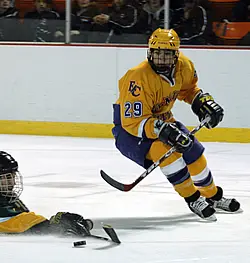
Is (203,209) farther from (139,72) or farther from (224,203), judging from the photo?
(139,72)

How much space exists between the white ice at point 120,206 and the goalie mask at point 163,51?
70 centimetres

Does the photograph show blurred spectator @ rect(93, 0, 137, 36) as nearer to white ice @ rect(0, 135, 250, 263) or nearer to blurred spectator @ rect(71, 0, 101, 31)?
blurred spectator @ rect(71, 0, 101, 31)

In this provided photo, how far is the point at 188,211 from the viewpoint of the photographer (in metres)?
4.04

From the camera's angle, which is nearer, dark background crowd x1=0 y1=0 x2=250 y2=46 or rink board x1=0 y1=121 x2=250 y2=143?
rink board x1=0 y1=121 x2=250 y2=143

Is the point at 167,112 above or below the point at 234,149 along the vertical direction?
above

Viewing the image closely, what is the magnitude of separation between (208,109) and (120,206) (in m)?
0.66

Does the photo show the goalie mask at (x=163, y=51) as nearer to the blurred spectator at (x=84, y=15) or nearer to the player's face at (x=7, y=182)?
the player's face at (x=7, y=182)

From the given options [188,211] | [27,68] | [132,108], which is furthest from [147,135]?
[27,68]

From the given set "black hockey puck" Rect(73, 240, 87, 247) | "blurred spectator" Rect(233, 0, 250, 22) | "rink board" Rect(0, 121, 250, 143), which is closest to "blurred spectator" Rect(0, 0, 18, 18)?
"rink board" Rect(0, 121, 250, 143)

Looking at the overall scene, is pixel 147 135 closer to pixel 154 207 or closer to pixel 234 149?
pixel 154 207

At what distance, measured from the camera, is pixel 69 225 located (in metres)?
3.26

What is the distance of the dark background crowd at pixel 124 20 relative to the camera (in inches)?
269

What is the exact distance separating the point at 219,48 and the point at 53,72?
143cm

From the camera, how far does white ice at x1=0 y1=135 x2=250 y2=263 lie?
3.06m
